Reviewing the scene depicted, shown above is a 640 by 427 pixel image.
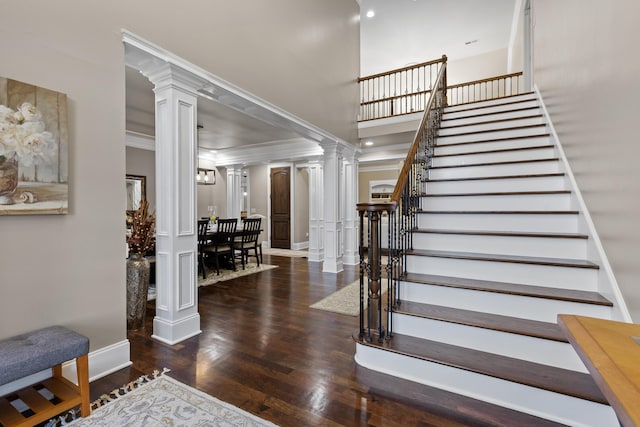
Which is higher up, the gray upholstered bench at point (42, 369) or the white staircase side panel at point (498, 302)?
the white staircase side panel at point (498, 302)

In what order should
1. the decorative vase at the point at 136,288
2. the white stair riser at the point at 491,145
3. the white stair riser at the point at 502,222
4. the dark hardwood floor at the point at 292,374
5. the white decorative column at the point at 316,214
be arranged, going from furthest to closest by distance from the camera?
the white decorative column at the point at 316,214, the white stair riser at the point at 491,145, the decorative vase at the point at 136,288, the white stair riser at the point at 502,222, the dark hardwood floor at the point at 292,374

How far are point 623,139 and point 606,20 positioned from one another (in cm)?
80

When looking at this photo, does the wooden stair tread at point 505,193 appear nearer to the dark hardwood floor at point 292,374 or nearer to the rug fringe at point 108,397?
the dark hardwood floor at point 292,374

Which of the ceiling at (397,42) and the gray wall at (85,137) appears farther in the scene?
the ceiling at (397,42)

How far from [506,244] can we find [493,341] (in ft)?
2.92

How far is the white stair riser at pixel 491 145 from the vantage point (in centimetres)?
347

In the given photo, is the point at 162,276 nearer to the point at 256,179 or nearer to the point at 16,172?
the point at 16,172

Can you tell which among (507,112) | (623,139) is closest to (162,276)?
(623,139)

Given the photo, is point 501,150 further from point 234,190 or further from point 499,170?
point 234,190

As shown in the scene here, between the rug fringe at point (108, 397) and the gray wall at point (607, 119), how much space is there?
9.39ft

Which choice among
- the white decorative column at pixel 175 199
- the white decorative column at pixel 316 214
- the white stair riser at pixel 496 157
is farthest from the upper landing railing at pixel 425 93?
the white decorative column at pixel 175 199

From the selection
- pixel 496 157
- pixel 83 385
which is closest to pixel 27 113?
pixel 83 385

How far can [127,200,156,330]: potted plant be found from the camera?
2783mm

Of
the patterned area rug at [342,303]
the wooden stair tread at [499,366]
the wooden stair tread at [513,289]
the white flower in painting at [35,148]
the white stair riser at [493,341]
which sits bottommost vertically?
the patterned area rug at [342,303]
